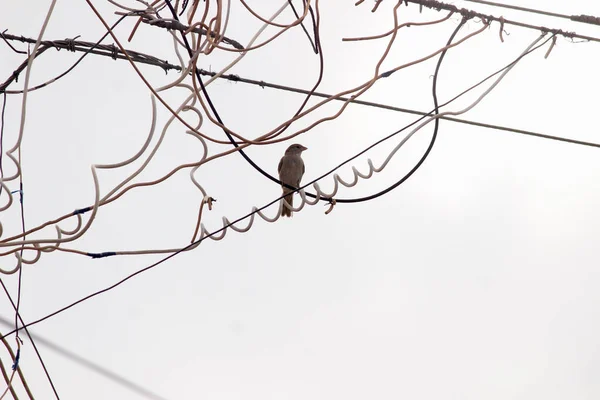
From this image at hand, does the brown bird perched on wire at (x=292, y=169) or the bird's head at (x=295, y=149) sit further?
the bird's head at (x=295, y=149)

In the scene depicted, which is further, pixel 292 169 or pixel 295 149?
pixel 295 149

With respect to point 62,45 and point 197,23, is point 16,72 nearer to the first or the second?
point 62,45

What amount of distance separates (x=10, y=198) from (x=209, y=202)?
1026mm

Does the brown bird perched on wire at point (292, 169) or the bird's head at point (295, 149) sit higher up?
the bird's head at point (295, 149)

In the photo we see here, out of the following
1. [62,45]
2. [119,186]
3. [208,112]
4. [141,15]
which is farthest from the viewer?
[62,45]

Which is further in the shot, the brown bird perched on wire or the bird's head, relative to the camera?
the bird's head

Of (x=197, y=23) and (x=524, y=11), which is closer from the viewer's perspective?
(x=197, y=23)

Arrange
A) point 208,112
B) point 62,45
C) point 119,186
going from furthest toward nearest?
point 62,45 < point 208,112 < point 119,186

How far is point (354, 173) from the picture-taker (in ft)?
18.2

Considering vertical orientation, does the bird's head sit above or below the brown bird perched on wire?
above

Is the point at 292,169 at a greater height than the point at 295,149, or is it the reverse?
the point at 295,149

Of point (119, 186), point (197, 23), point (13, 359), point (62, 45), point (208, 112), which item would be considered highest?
point (62, 45)

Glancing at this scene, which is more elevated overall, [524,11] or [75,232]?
[524,11]

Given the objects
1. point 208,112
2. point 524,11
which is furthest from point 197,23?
point 524,11
